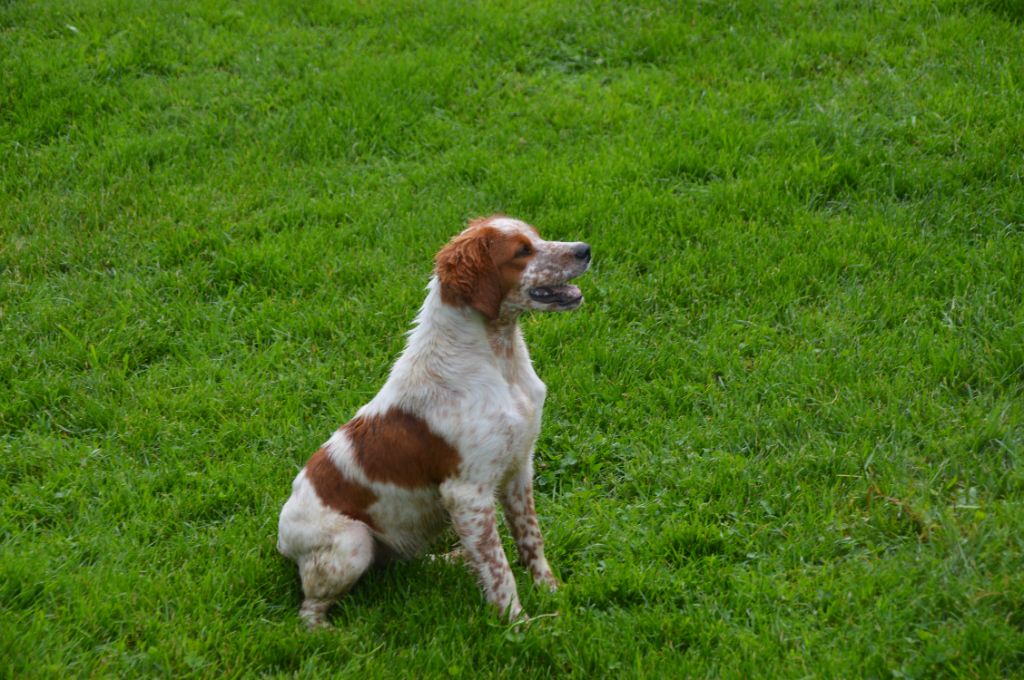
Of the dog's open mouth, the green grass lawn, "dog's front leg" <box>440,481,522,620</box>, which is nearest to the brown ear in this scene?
the dog's open mouth

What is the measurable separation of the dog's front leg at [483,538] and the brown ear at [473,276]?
679 mm

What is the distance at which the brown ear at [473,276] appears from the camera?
4293 millimetres

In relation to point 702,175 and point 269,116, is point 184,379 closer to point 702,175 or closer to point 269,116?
point 269,116

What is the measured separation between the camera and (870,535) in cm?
456

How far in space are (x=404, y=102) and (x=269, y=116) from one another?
973mm

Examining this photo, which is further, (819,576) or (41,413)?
(41,413)

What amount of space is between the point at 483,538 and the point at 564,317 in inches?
82.6

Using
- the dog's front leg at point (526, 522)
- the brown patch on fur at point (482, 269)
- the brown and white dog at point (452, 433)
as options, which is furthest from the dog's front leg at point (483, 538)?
the brown patch on fur at point (482, 269)

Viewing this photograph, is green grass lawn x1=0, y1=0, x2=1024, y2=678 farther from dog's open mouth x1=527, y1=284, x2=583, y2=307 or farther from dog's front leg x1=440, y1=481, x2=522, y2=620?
dog's open mouth x1=527, y1=284, x2=583, y2=307

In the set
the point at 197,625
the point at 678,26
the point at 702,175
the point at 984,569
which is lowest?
the point at 197,625

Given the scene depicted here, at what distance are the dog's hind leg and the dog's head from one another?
0.99 m

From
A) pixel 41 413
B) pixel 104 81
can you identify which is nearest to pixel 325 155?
pixel 104 81

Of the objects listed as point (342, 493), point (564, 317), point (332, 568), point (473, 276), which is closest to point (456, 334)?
point (473, 276)

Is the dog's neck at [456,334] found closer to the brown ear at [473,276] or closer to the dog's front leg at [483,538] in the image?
the brown ear at [473,276]
